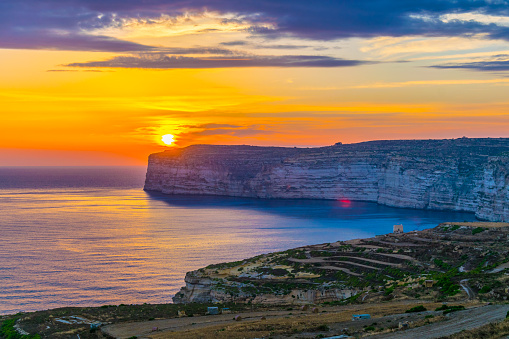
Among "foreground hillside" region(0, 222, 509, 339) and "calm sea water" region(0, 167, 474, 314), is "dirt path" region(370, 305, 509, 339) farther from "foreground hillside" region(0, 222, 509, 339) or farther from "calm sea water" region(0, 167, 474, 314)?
"calm sea water" region(0, 167, 474, 314)

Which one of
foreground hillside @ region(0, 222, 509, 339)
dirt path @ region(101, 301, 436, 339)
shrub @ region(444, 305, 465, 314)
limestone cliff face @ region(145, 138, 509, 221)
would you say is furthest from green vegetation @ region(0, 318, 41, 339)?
limestone cliff face @ region(145, 138, 509, 221)

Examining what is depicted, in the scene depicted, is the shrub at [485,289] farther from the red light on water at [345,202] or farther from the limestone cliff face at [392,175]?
the red light on water at [345,202]

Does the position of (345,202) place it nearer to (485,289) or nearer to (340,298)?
(340,298)

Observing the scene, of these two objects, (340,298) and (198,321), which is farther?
(340,298)

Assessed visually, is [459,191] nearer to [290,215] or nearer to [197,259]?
[290,215]

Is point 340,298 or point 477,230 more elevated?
point 477,230

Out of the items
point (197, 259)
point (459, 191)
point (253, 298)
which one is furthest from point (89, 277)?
point (459, 191)

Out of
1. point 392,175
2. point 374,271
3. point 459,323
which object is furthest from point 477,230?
point 392,175
